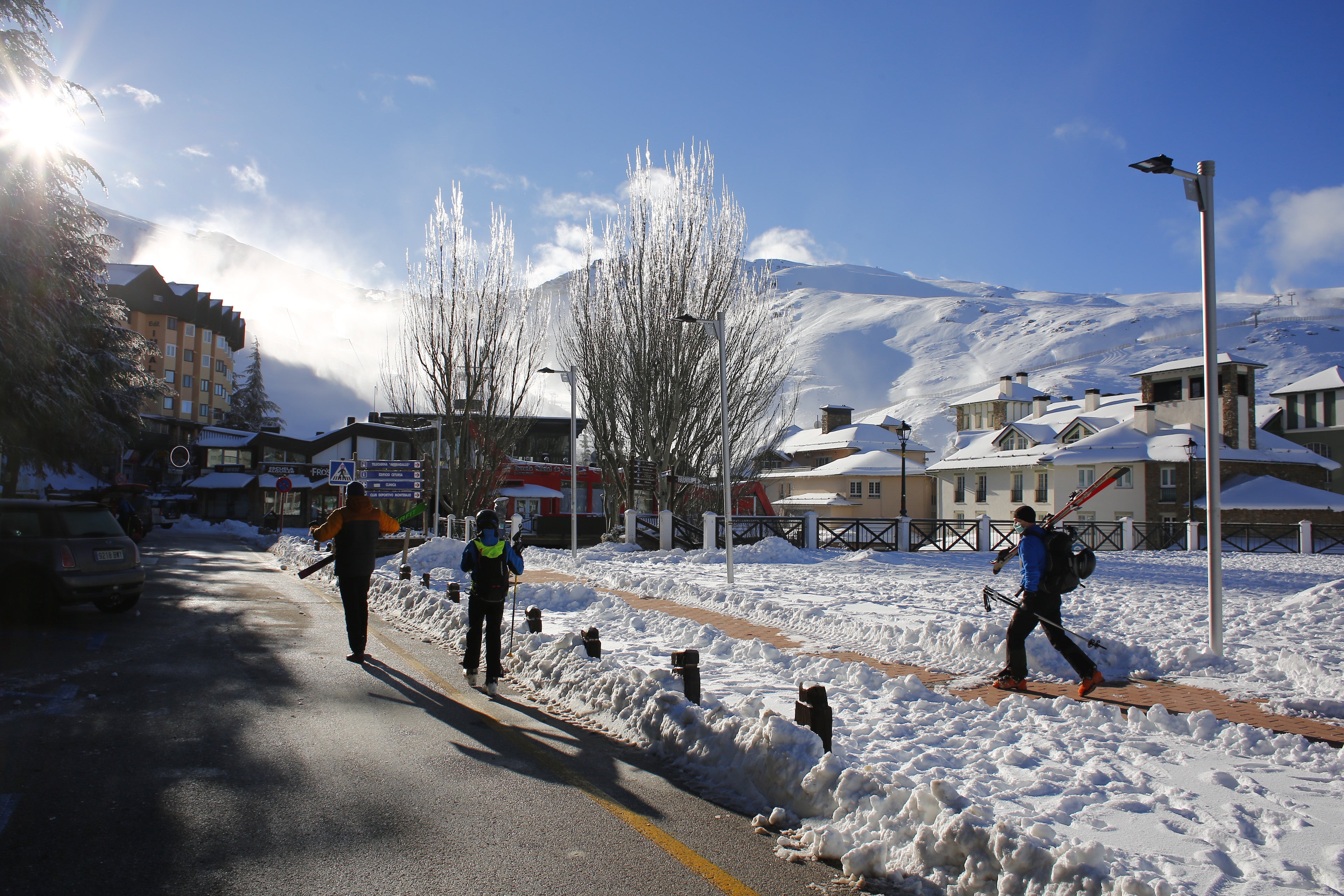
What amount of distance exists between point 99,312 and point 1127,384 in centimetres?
13265

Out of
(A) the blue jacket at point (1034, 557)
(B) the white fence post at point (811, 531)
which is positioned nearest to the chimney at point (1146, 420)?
(B) the white fence post at point (811, 531)

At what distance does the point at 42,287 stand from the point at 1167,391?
52595 mm

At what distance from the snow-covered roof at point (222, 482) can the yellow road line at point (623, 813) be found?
60076mm

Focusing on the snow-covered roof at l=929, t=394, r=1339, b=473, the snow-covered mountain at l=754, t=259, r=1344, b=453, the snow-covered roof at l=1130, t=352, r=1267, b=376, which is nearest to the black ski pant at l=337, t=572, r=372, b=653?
the snow-covered roof at l=929, t=394, r=1339, b=473

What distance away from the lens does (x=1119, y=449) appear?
4378 cm

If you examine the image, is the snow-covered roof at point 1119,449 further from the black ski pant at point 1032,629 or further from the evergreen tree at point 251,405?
the evergreen tree at point 251,405

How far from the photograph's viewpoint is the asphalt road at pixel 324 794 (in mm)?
3648

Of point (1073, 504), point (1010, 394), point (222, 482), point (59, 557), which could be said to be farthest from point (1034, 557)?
point (222, 482)

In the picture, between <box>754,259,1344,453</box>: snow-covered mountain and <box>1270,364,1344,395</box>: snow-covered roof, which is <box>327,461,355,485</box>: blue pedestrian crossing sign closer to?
<box>1270,364,1344,395</box>: snow-covered roof

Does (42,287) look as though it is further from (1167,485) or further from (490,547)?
(1167,485)

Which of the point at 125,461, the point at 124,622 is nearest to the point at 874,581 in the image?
the point at 124,622

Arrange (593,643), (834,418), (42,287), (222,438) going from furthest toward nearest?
(834,418)
(222,438)
(42,287)
(593,643)

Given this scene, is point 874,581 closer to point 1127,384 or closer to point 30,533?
point 30,533

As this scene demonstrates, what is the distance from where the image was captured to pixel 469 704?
6934 millimetres
